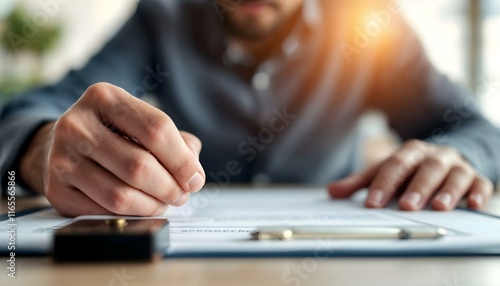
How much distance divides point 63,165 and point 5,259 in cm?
15

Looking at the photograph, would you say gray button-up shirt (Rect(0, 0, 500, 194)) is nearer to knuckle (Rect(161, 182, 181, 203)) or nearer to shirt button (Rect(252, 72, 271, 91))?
shirt button (Rect(252, 72, 271, 91))

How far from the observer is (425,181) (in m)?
0.57

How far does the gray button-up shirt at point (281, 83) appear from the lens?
1095mm

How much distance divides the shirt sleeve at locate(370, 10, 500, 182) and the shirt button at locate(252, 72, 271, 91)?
0.90 ft

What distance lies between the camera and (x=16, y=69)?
3555 millimetres

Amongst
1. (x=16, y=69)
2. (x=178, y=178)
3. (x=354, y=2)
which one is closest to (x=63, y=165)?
(x=178, y=178)

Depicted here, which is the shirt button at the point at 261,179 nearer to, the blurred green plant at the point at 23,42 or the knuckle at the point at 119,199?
the knuckle at the point at 119,199

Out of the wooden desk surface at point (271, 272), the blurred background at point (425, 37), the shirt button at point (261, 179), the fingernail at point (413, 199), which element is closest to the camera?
the wooden desk surface at point (271, 272)

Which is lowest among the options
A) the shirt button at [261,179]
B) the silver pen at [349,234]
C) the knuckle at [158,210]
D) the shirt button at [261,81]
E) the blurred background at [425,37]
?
the silver pen at [349,234]

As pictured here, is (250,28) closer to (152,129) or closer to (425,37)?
(152,129)

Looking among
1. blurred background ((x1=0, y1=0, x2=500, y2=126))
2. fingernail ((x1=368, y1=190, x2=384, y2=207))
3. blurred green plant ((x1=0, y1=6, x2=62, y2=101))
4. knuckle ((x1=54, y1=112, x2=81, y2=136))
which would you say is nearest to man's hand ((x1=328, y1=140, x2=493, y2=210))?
fingernail ((x1=368, y1=190, x2=384, y2=207))

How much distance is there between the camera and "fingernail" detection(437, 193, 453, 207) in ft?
1.79

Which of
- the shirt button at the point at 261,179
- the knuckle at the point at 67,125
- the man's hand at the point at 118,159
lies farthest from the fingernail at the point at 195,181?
the shirt button at the point at 261,179

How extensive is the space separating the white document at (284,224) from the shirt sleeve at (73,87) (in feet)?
0.49
